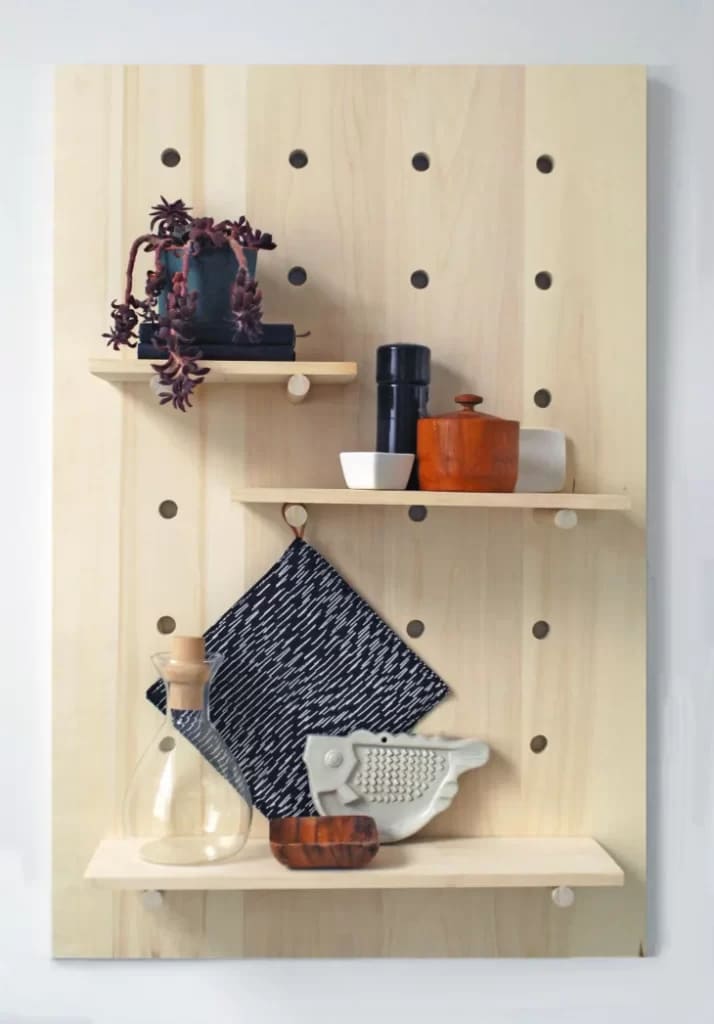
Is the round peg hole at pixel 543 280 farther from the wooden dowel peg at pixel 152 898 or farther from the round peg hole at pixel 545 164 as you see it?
the wooden dowel peg at pixel 152 898

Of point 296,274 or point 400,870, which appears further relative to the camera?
point 296,274

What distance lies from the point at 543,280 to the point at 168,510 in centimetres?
45

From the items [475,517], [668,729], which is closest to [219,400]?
[475,517]

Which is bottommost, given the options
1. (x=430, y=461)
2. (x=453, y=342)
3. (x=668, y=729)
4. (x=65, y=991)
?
(x=65, y=991)

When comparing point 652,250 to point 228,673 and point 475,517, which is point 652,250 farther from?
point 228,673

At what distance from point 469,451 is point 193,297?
0.92ft

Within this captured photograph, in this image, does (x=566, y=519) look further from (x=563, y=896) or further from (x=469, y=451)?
(x=563, y=896)

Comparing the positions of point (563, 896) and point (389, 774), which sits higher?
point (389, 774)

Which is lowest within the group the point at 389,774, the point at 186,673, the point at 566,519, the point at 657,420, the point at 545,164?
the point at 389,774

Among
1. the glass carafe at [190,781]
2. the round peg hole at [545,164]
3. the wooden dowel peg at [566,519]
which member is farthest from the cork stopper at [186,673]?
the round peg hole at [545,164]

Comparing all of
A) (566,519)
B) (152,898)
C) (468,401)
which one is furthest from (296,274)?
(152,898)

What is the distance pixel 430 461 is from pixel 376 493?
61 millimetres

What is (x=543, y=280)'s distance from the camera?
46.1 inches

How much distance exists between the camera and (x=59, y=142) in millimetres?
1147
